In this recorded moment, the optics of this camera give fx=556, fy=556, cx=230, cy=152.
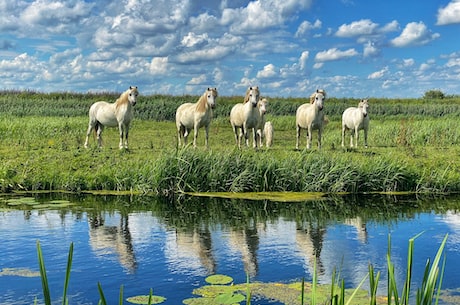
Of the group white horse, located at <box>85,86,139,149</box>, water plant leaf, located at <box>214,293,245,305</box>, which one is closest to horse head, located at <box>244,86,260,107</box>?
white horse, located at <box>85,86,139,149</box>

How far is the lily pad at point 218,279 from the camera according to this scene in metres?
6.53

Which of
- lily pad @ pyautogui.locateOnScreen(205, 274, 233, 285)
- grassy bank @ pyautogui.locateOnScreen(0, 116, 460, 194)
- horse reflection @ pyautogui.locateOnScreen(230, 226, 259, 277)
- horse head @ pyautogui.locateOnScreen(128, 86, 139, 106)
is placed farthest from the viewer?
horse head @ pyautogui.locateOnScreen(128, 86, 139, 106)

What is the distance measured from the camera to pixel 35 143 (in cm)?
1850

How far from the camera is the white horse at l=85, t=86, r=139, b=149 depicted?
56.5 feet

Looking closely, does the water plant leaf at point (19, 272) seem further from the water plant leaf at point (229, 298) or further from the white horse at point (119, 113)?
the white horse at point (119, 113)

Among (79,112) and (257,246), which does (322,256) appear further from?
(79,112)

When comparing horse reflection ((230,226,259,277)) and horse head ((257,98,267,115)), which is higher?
horse head ((257,98,267,115))

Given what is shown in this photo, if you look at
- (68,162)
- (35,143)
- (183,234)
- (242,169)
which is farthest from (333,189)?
(35,143)

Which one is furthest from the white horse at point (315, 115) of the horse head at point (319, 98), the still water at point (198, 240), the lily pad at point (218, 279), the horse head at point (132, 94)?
the lily pad at point (218, 279)

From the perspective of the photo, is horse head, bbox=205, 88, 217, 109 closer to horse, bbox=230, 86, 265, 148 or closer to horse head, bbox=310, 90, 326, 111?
horse, bbox=230, 86, 265, 148

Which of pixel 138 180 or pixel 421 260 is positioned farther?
pixel 138 180

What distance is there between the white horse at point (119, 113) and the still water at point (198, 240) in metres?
4.55

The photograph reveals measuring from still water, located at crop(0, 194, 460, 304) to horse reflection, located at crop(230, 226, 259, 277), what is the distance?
15mm

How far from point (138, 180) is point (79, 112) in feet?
65.3
